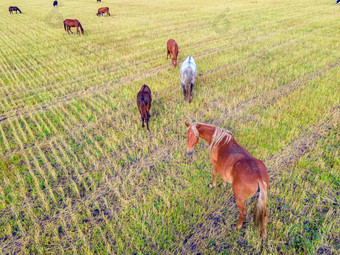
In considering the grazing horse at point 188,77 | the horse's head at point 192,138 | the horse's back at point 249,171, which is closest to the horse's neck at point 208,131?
the horse's head at point 192,138

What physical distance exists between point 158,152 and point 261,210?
298 centimetres

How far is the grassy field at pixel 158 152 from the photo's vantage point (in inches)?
139

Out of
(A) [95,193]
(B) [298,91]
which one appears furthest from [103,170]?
(B) [298,91]

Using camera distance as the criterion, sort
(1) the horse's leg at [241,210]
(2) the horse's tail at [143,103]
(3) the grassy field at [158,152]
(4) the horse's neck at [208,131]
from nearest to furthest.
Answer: (1) the horse's leg at [241,210] < (3) the grassy field at [158,152] < (4) the horse's neck at [208,131] < (2) the horse's tail at [143,103]

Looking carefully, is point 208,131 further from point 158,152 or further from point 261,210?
point 158,152

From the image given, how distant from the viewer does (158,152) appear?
5.38 metres

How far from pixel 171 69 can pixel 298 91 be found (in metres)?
5.79

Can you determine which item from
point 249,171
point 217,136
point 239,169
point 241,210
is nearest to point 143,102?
point 217,136

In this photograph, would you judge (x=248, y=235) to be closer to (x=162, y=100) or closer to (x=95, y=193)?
(x=95, y=193)

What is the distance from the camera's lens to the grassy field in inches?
139

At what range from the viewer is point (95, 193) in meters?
4.34

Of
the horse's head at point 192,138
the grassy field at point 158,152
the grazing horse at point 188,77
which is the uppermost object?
the grazing horse at point 188,77

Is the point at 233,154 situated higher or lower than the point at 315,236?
higher

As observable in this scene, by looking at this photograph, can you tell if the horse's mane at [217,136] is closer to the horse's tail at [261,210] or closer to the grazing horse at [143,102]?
the horse's tail at [261,210]
